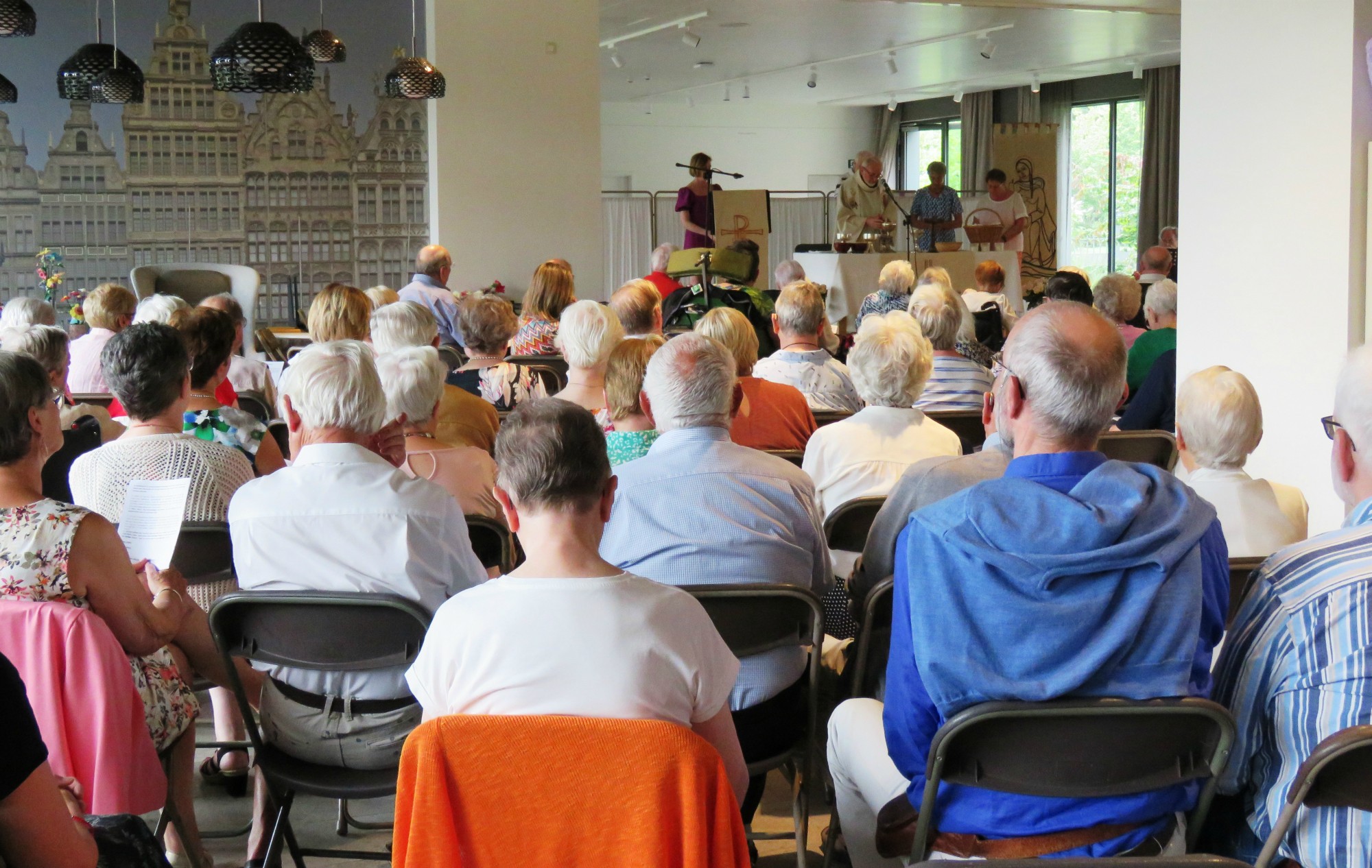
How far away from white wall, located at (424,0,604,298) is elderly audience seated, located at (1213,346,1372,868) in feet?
30.3

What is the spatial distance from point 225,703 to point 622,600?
6.23 feet

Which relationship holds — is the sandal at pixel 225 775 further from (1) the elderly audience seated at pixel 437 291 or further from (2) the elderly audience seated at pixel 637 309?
(1) the elderly audience seated at pixel 437 291

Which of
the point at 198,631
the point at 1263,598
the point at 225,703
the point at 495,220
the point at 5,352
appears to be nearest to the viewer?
the point at 1263,598

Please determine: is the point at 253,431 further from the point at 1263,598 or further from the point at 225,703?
the point at 1263,598

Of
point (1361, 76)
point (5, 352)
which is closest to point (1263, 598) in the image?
point (5, 352)

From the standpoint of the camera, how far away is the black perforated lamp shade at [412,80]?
867cm

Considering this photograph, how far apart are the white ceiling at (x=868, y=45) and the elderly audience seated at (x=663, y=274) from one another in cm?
285

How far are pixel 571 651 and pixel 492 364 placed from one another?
138 inches

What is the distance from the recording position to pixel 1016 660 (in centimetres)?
169

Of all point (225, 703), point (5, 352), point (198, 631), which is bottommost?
point (225, 703)

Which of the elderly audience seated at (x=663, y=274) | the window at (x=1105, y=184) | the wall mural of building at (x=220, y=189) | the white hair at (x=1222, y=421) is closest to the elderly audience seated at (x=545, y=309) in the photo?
the elderly audience seated at (x=663, y=274)

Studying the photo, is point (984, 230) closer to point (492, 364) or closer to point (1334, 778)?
point (492, 364)

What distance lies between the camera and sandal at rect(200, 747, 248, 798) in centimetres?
311

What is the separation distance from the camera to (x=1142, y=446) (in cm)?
387
